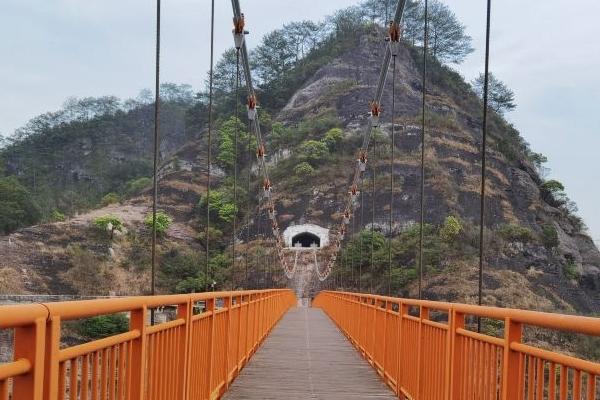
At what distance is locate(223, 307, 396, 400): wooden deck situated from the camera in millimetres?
5801

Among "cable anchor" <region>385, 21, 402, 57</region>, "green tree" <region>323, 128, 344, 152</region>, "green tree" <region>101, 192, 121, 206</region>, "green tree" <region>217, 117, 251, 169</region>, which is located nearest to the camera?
"cable anchor" <region>385, 21, 402, 57</region>

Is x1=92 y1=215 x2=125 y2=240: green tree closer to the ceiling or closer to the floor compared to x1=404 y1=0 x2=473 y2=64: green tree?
closer to the floor

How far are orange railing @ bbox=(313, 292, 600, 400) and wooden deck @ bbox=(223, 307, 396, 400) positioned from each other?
1.03 ft

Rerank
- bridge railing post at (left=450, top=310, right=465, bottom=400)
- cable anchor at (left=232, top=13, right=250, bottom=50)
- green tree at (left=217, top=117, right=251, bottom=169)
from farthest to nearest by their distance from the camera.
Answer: green tree at (left=217, top=117, right=251, bottom=169), cable anchor at (left=232, top=13, right=250, bottom=50), bridge railing post at (left=450, top=310, right=465, bottom=400)

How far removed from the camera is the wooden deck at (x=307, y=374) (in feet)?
19.0

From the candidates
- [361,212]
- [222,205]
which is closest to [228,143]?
[222,205]

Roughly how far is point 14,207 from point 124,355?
60314 millimetres

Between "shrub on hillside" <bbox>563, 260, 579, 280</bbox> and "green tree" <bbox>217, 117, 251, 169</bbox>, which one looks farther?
"green tree" <bbox>217, 117, 251, 169</bbox>

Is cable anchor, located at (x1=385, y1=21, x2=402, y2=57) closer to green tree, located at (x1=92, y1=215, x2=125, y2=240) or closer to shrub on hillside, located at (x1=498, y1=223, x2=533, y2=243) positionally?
shrub on hillside, located at (x1=498, y1=223, x2=533, y2=243)

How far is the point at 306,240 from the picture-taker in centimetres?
6131

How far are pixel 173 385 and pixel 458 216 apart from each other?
51628 mm

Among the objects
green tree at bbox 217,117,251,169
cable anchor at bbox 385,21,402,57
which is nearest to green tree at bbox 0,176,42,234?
green tree at bbox 217,117,251,169

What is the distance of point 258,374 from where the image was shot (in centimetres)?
694

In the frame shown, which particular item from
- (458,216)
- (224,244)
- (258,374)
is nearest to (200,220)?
(224,244)
